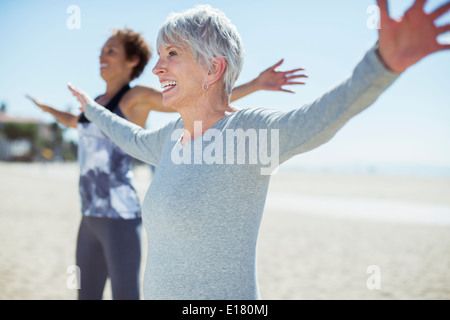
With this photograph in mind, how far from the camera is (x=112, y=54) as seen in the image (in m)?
2.24

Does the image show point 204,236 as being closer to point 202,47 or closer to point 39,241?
point 202,47

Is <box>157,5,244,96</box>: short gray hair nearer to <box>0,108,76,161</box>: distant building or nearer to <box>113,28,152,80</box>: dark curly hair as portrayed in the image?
<box>113,28,152,80</box>: dark curly hair

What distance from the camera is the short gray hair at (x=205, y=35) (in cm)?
123

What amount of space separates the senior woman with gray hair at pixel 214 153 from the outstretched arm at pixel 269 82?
561mm

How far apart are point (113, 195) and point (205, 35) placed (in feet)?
3.71

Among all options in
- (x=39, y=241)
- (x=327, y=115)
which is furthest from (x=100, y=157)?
(x=39, y=241)

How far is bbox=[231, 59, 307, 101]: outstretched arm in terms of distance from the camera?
1.82m

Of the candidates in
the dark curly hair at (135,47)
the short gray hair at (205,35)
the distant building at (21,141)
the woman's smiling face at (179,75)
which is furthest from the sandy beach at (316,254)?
the distant building at (21,141)

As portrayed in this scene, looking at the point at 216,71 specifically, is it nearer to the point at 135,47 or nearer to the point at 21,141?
the point at 135,47

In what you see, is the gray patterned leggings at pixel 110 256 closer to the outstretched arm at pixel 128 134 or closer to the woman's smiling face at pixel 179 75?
the outstretched arm at pixel 128 134

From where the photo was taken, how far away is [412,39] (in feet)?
2.47

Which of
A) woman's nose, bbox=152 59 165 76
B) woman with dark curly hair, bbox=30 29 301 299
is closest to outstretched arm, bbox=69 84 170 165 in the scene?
woman with dark curly hair, bbox=30 29 301 299

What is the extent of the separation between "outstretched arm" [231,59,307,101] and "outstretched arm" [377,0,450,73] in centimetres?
101

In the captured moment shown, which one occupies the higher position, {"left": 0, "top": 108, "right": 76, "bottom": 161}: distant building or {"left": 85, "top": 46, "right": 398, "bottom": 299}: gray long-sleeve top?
{"left": 0, "top": 108, "right": 76, "bottom": 161}: distant building
